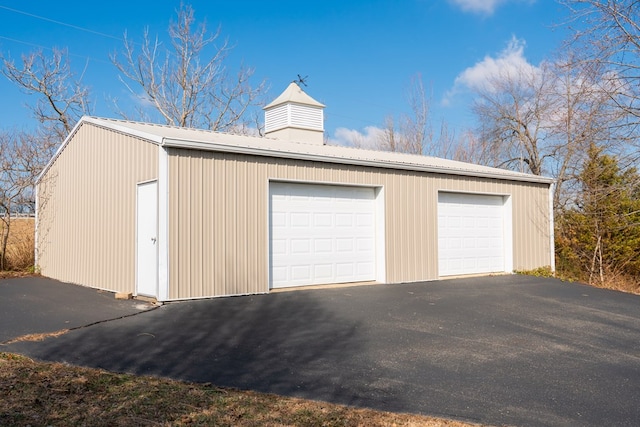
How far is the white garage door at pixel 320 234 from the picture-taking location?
10.4 metres

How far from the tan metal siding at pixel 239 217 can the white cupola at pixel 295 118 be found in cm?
434

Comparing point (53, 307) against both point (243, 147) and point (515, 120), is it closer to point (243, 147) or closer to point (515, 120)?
point (243, 147)

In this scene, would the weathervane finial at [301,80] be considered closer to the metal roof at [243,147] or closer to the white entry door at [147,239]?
the metal roof at [243,147]

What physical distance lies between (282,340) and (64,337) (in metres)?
2.66

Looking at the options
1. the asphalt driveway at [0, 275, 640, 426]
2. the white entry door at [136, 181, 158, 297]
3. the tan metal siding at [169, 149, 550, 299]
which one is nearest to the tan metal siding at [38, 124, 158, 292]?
the white entry door at [136, 181, 158, 297]

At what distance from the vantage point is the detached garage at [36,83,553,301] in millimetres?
9195

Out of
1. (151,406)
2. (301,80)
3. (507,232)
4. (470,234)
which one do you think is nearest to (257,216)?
(151,406)

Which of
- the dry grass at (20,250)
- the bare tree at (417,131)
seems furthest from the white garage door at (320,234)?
the bare tree at (417,131)

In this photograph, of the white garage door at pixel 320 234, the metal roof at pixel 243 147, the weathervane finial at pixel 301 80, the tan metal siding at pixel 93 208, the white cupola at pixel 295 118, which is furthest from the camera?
the weathervane finial at pixel 301 80

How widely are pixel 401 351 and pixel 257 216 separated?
14.5 feet

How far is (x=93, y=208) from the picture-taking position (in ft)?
38.0

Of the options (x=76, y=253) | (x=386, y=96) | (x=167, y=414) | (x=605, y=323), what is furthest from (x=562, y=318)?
(x=386, y=96)

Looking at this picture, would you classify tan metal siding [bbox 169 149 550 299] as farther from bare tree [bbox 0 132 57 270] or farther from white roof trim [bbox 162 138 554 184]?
bare tree [bbox 0 132 57 270]

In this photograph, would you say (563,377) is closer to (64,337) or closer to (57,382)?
(57,382)
